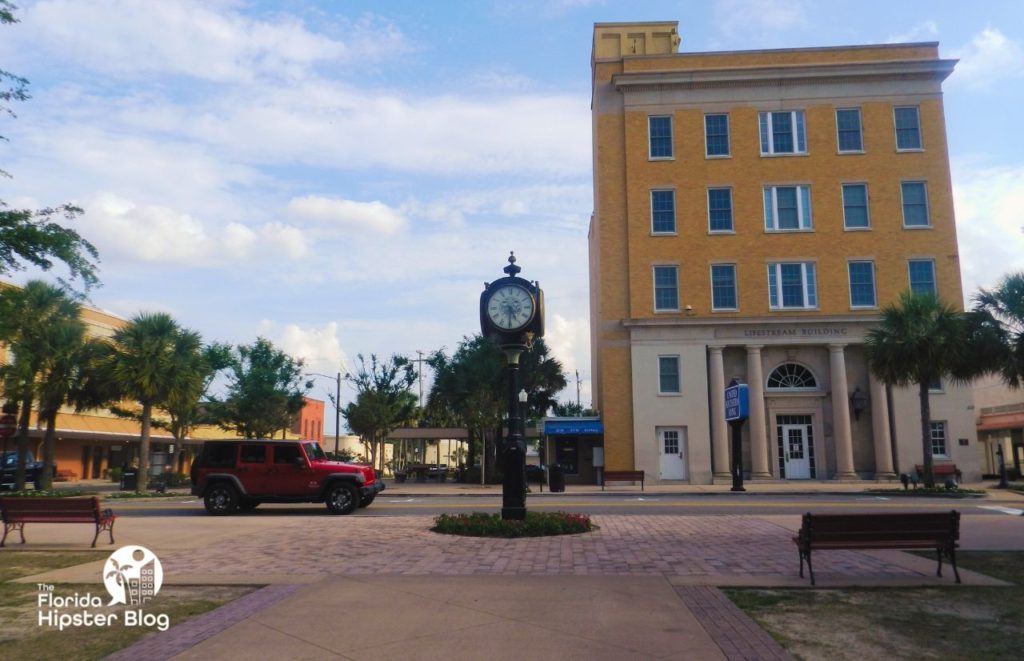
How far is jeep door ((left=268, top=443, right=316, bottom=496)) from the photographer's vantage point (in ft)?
66.6

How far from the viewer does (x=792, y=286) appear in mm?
37688

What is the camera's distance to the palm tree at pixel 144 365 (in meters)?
30.1

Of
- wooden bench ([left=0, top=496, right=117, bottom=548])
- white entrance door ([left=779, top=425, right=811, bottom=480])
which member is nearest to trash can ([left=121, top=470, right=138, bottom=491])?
wooden bench ([left=0, top=496, right=117, bottom=548])

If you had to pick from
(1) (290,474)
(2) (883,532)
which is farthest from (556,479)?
(2) (883,532)

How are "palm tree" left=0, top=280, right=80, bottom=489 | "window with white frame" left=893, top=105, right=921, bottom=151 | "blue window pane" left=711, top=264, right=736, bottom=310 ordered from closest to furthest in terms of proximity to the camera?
"palm tree" left=0, top=280, right=80, bottom=489 < "blue window pane" left=711, top=264, right=736, bottom=310 < "window with white frame" left=893, top=105, right=921, bottom=151

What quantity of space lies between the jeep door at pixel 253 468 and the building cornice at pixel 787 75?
27761mm

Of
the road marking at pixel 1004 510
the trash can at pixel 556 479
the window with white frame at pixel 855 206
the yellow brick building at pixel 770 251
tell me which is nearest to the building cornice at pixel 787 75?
the yellow brick building at pixel 770 251

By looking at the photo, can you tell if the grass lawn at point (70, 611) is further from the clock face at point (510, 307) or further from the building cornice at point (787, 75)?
A: the building cornice at point (787, 75)

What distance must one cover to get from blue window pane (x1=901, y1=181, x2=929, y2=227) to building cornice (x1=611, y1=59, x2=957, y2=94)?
556 centimetres

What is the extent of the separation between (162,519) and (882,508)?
61.7 feet

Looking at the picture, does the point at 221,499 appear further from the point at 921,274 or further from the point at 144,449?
the point at 921,274

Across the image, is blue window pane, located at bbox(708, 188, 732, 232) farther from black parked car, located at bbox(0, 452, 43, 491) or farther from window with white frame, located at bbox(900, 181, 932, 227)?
black parked car, located at bbox(0, 452, 43, 491)

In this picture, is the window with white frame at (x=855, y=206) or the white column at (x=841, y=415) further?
the window with white frame at (x=855, y=206)

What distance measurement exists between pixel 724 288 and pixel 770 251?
2936 mm
